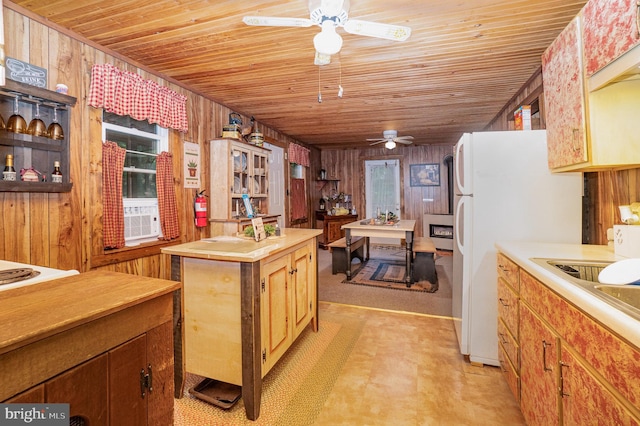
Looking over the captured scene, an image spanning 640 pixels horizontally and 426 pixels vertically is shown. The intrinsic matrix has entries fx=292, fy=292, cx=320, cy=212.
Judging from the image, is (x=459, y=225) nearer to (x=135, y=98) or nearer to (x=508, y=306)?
(x=508, y=306)

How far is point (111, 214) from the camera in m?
2.40

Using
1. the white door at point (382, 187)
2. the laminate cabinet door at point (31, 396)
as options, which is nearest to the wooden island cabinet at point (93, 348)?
the laminate cabinet door at point (31, 396)

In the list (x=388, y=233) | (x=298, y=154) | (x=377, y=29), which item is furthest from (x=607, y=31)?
(x=298, y=154)

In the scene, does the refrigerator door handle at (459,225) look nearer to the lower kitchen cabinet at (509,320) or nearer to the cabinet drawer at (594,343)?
the lower kitchen cabinet at (509,320)

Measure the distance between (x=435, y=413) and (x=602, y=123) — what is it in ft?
5.81

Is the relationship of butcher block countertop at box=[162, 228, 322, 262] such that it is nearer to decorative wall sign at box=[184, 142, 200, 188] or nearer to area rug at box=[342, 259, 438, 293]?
decorative wall sign at box=[184, 142, 200, 188]

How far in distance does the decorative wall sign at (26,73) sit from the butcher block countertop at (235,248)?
55.5 inches

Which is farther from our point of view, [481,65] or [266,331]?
[481,65]

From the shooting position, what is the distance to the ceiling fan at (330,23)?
5.22ft

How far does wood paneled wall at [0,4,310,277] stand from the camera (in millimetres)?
1864

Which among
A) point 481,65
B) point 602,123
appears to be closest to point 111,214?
point 602,123

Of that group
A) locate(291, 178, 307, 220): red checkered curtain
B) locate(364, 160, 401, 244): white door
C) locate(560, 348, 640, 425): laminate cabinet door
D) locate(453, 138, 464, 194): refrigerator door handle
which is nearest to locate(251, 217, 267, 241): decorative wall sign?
locate(453, 138, 464, 194): refrigerator door handle

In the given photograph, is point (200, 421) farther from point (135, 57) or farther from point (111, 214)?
point (135, 57)

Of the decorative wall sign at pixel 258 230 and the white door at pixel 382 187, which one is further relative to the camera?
the white door at pixel 382 187
